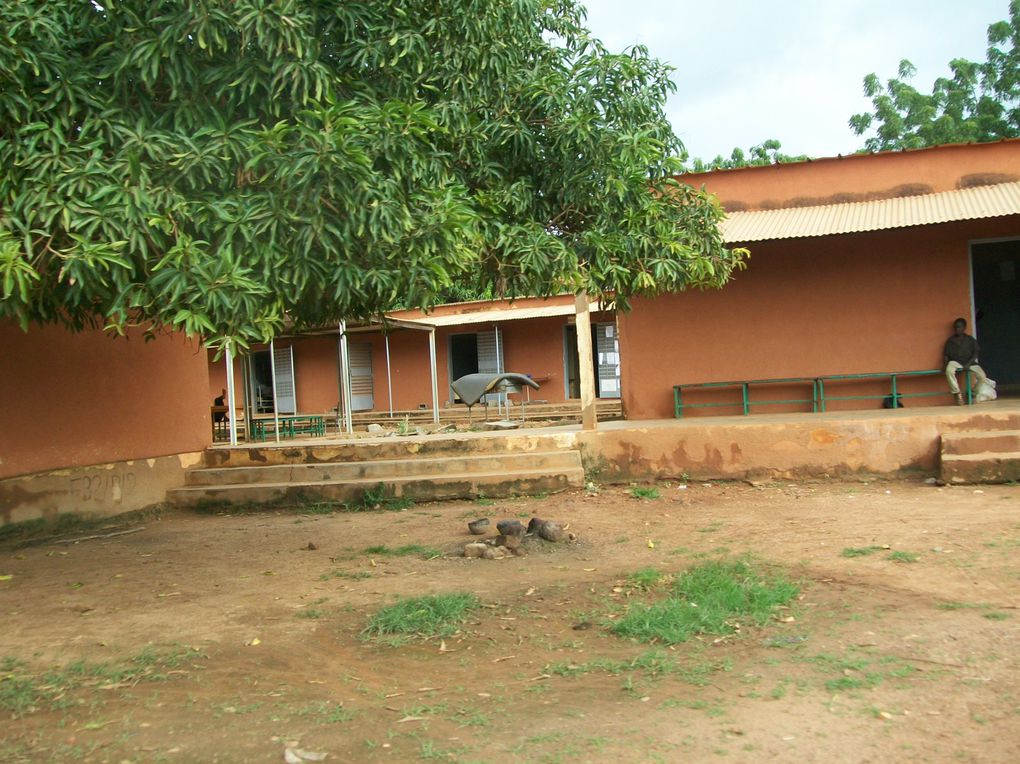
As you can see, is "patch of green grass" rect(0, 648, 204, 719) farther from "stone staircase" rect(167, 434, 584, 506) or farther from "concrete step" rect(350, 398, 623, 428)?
"concrete step" rect(350, 398, 623, 428)

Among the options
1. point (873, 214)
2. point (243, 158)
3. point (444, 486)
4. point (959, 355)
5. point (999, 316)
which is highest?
point (873, 214)

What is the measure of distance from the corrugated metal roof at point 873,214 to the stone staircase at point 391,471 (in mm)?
3232

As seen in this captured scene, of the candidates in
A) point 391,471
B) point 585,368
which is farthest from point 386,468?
point 585,368

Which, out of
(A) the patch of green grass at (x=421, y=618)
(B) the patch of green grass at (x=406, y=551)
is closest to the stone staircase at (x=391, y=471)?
(B) the patch of green grass at (x=406, y=551)

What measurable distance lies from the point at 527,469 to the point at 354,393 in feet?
34.9

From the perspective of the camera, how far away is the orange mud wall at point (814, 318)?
10570mm

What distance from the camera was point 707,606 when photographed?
5035 millimetres

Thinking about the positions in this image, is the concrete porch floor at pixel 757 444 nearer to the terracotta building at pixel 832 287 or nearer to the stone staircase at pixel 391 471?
the stone staircase at pixel 391 471

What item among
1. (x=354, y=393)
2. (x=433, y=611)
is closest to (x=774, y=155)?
(x=354, y=393)

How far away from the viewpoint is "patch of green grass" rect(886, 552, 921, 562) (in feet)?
19.7

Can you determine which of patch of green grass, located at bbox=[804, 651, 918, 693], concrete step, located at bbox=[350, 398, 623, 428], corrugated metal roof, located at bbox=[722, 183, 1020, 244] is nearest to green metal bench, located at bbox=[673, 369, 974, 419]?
corrugated metal roof, located at bbox=[722, 183, 1020, 244]

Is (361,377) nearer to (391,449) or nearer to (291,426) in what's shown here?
(291,426)

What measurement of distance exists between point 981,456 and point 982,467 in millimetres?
113

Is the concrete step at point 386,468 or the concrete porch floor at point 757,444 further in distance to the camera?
the concrete step at point 386,468
